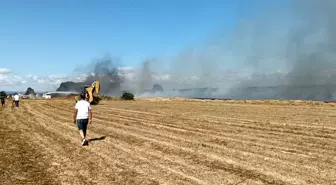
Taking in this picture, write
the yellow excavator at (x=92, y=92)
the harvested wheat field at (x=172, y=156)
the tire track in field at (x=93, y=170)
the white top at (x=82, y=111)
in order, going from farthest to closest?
1. the yellow excavator at (x=92, y=92)
2. the white top at (x=82, y=111)
3. the harvested wheat field at (x=172, y=156)
4. the tire track in field at (x=93, y=170)

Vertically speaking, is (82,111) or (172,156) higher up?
(82,111)

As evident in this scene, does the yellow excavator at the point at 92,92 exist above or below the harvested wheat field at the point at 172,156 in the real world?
above

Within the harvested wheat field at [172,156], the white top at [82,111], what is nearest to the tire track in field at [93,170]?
the harvested wheat field at [172,156]

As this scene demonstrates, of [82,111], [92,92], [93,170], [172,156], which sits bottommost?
[93,170]

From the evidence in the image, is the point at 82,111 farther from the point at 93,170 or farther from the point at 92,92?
the point at 92,92

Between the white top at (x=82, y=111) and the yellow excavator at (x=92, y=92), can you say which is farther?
the yellow excavator at (x=92, y=92)

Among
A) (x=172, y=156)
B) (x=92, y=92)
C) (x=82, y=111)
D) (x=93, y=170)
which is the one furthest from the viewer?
(x=92, y=92)

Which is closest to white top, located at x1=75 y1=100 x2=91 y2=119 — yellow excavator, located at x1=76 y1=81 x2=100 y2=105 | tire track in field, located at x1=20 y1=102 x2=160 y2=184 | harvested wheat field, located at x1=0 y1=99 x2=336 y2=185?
harvested wheat field, located at x1=0 y1=99 x2=336 y2=185

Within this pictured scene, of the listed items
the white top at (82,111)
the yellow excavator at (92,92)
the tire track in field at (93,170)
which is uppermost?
the yellow excavator at (92,92)

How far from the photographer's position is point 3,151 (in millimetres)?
16156

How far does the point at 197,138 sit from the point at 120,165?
7237mm

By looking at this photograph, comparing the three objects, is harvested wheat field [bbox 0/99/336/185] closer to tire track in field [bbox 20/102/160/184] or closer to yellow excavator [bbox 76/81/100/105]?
tire track in field [bbox 20/102/160/184]

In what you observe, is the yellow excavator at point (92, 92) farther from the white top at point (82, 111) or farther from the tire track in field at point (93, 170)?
the tire track in field at point (93, 170)

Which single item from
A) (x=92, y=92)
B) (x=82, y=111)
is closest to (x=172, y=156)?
(x=82, y=111)
